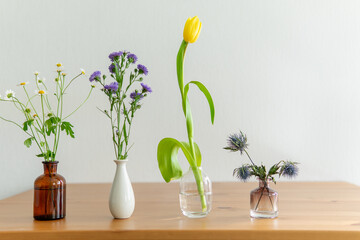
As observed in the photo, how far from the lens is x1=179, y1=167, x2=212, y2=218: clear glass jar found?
3.25 feet

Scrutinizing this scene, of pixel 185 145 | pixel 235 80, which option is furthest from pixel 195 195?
pixel 235 80

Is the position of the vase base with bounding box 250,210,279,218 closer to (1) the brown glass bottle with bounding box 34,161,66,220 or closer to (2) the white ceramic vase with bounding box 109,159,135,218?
(2) the white ceramic vase with bounding box 109,159,135,218

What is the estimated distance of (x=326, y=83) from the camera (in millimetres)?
1561

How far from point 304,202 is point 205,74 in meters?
0.61

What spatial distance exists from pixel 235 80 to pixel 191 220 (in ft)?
2.41

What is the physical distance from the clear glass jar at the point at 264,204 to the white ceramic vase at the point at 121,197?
0.29m

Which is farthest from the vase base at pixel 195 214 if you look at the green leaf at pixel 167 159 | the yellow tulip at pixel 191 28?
the yellow tulip at pixel 191 28

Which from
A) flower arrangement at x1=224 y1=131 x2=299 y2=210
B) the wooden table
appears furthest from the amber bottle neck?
flower arrangement at x1=224 y1=131 x2=299 y2=210

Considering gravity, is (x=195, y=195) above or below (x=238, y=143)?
below

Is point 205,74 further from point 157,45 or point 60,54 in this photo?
point 60,54

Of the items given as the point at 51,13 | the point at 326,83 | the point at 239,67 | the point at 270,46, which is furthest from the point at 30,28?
the point at 326,83

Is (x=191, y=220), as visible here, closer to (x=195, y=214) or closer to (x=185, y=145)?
(x=195, y=214)

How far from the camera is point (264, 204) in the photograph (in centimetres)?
98

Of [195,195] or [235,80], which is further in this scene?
[235,80]
